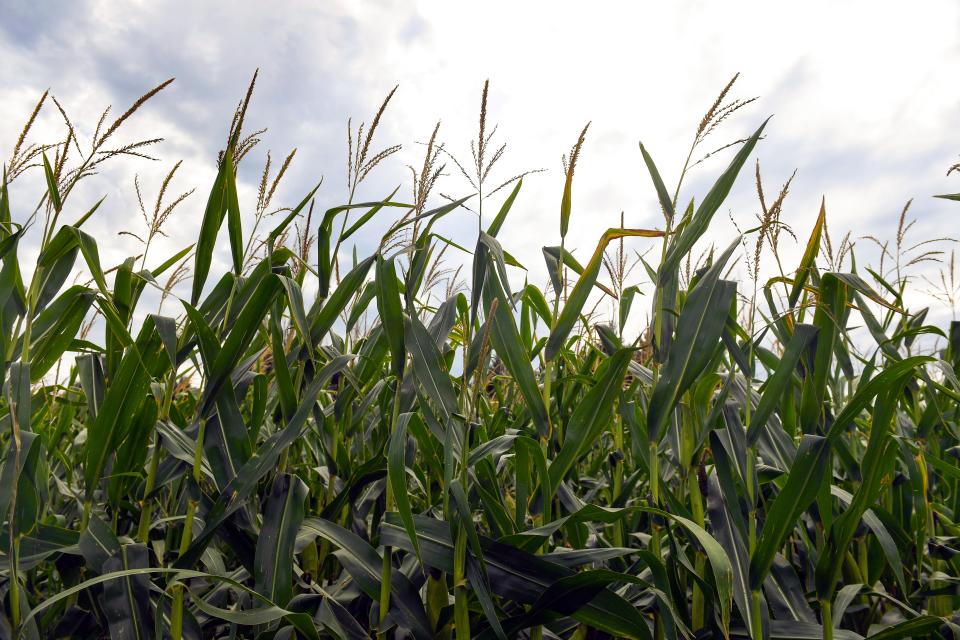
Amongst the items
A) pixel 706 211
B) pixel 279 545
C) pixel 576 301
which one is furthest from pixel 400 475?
pixel 706 211

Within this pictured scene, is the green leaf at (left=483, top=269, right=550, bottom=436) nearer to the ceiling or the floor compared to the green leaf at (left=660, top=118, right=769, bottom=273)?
nearer to the floor

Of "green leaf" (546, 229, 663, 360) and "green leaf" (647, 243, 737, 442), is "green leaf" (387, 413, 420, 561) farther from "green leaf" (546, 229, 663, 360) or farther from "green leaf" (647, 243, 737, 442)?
"green leaf" (647, 243, 737, 442)

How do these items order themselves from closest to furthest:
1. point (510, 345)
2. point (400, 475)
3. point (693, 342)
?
point (400, 475) < point (693, 342) < point (510, 345)

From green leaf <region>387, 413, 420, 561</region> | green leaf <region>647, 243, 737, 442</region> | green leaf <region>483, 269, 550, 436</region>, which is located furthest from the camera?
green leaf <region>483, 269, 550, 436</region>

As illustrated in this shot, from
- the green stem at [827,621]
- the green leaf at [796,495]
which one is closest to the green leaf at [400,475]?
the green leaf at [796,495]

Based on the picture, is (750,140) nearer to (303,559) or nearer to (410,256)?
(410,256)

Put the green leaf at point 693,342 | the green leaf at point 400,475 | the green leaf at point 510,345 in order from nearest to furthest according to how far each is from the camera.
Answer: the green leaf at point 400,475 < the green leaf at point 693,342 < the green leaf at point 510,345

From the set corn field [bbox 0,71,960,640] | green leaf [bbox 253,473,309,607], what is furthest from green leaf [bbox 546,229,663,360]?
green leaf [bbox 253,473,309,607]

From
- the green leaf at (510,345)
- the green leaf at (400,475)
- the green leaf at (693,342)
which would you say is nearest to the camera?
the green leaf at (400,475)

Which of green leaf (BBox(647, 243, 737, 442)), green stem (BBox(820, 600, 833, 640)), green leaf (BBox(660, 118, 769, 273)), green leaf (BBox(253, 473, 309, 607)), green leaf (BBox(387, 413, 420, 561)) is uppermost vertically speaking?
green leaf (BBox(660, 118, 769, 273))

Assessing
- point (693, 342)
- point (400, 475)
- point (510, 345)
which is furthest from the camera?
point (510, 345)

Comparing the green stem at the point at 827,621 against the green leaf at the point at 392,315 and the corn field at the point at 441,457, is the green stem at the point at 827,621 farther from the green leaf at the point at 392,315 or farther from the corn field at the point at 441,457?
the green leaf at the point at 392,315

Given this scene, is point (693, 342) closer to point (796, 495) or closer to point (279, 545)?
point (796, 495)

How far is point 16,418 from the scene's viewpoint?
113 cm
